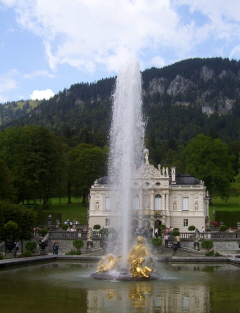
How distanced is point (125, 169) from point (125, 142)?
5.52ft

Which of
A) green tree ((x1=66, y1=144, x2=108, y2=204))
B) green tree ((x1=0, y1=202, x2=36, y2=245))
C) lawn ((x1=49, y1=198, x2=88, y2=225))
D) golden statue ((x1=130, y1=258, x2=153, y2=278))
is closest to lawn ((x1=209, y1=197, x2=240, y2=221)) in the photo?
lawn ((x1=49, y1=198, x2=88, y2=225))

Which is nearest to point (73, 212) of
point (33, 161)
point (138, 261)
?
point (33, 161)

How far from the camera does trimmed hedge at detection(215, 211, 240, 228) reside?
2480 inches

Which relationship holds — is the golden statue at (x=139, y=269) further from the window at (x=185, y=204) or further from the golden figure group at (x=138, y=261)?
the window at (x=185, y=204)

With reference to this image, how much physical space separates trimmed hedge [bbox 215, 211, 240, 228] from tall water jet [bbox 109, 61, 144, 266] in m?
Answer: 38.5

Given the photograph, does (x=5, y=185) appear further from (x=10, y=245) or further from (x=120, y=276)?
(x=120, y=276)

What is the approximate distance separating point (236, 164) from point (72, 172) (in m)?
53.9

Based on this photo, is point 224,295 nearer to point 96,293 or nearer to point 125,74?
point 96,293

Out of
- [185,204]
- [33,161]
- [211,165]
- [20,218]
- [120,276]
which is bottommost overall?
[120,276]

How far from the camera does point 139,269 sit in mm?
21203

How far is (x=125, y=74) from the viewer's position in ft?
94.8

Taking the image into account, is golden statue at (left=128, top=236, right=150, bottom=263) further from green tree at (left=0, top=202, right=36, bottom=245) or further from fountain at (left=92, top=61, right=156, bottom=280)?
green tree at (left=0, top=202, right=36, bottom=245)

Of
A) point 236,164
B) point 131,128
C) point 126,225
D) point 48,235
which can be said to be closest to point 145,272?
point 126,225

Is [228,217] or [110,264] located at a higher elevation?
[228,217]
